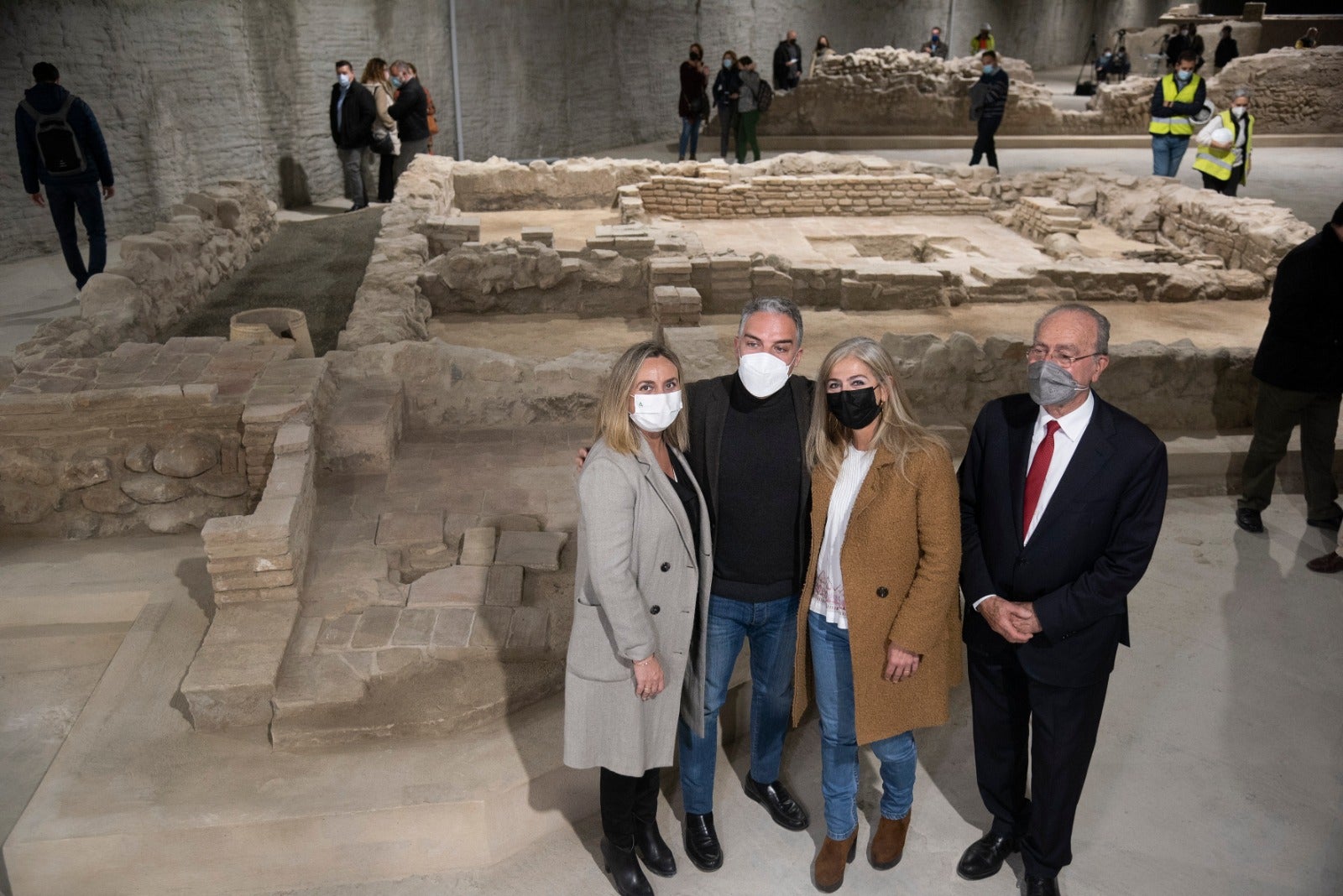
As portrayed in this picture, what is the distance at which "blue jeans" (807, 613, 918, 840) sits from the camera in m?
3.00

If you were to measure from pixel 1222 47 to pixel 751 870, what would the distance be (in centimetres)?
2447

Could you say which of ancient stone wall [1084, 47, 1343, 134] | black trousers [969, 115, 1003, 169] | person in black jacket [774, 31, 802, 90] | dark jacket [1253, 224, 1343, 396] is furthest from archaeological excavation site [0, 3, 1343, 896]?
ancient stone wall [1084, 47, 1343, 134]

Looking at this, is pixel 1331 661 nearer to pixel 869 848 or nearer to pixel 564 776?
pixel 869 848

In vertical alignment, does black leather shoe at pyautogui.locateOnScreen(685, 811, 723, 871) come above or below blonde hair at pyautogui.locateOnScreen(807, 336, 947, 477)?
below

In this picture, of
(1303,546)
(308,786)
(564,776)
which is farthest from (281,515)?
(1303,546)

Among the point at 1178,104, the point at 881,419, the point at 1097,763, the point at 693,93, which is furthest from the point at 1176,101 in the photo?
the point at 881,419

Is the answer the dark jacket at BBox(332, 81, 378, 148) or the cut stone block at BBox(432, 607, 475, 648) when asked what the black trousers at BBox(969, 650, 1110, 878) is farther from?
the dark jacket at BBox(332, 81, 378, 148)

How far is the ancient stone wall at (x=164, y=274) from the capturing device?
22.0 feet

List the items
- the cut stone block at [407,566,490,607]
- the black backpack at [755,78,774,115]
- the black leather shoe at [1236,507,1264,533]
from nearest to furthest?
the cut stone block at [407,566,490,607] → the black leather shoe at [1236,507,1264,533] → the black backpack at [755,78,774,115]

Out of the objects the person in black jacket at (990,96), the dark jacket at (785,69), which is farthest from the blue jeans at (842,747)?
the dark jacket at (785,69)

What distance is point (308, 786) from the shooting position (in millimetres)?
3307

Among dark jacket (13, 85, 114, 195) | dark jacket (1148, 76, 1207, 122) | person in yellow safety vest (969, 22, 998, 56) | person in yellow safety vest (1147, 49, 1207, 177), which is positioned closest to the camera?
dark jacket (13, 85, 114, 195)

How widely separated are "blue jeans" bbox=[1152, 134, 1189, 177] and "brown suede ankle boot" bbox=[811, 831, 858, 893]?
13.3 metres

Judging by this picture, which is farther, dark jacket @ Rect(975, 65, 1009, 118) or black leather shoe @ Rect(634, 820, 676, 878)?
dark jacket @ Rect(975, 65, 1009, 118)
